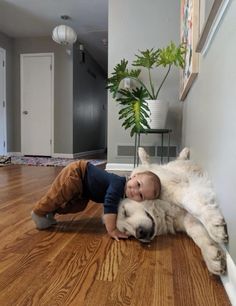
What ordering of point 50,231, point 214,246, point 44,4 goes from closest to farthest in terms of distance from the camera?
point 214,246
point 50,231
point 44,4

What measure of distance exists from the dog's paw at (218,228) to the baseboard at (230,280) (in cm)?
4

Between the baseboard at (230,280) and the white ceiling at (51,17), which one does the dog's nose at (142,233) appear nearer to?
the baseboard at (230,280)

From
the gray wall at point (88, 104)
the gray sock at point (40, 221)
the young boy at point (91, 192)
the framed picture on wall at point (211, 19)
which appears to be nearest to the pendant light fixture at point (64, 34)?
the gray wall at point (88, 104)

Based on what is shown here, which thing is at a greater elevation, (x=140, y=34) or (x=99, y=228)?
(x=140, y=34)

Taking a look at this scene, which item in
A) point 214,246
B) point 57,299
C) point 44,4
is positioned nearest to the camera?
point 57,299

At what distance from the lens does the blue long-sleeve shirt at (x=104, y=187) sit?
1.24 meters

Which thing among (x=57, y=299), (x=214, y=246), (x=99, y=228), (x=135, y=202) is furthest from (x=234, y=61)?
(x=99, y=228)

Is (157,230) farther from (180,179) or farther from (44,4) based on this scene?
(44,4)

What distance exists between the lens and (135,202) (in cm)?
121

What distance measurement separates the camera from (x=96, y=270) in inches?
36.3

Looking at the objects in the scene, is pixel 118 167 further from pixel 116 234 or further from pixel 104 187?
pixel 116 234

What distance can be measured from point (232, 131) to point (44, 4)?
4613 millimetres

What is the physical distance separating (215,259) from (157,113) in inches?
90.3

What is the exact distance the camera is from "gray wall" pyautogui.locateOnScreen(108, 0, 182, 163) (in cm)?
343
